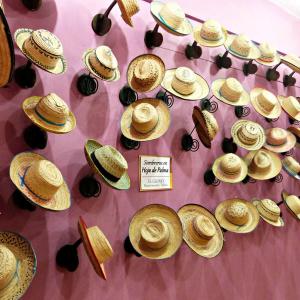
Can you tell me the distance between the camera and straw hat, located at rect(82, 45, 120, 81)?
1503 millimetres

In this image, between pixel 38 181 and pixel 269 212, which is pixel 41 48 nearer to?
pixel 38 181

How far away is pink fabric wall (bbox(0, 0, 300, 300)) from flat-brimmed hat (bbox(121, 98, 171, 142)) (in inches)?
3.9

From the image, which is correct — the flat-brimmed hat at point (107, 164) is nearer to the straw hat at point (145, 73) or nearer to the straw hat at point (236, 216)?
the straw hat at point (145, 73)

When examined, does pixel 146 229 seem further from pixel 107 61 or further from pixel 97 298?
pixel 107 61

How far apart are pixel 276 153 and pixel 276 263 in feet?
2.51

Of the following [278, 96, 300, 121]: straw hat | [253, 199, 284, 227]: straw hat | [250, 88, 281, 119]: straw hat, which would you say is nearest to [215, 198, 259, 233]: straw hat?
[253, 199, 284, 227]: straw hat

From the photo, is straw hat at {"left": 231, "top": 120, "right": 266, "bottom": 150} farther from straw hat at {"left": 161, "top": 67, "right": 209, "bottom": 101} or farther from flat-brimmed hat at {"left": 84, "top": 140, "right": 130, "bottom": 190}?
flat-brimmed hat at {"left": 84, "top": 140, "right": 130, "bottom": 190}

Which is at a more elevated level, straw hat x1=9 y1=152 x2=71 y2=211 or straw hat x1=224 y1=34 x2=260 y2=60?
straw hat x1=224 y1=34 x2=260 y2=60

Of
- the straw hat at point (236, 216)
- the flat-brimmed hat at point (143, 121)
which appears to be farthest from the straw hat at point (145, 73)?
the straw hat at point (236, 216)

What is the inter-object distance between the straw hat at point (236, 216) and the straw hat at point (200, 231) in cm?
14

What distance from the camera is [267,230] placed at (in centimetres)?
235

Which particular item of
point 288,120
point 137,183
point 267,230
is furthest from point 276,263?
point 137,183

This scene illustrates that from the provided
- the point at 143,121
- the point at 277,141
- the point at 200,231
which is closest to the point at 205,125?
the point at 143,121

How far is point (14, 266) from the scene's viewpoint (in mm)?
1127
